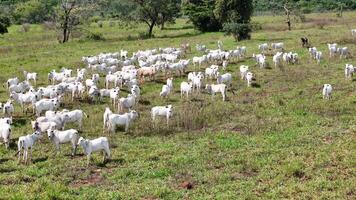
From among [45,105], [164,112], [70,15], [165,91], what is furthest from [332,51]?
[70,15]

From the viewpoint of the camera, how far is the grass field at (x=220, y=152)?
14.1 meters

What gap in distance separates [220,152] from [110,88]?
14218mm

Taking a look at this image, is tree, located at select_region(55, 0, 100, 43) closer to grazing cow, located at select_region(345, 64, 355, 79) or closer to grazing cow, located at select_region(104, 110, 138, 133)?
grazing cow, located at select_region(345, 64, 355, 79)

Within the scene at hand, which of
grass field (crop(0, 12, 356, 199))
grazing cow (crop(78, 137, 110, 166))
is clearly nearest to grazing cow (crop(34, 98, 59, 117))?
grass field (crop(0, 12, 356, 199))

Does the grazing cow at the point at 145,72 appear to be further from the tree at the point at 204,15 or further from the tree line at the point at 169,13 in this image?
the tree at the point at 204,15

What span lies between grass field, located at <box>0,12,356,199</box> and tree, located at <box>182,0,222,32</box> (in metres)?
37.8

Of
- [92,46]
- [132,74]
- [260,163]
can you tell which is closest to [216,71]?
[132,74]

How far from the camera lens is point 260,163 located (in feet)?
52.7

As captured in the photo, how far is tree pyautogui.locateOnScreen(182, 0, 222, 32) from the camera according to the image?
6731 cm

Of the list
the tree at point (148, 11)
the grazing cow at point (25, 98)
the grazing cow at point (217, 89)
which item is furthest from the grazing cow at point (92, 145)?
the tree at point (148, 11)

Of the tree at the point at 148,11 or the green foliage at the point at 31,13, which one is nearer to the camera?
the tree at the point at 148,11

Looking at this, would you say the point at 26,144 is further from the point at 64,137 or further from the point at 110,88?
the point at 110,88

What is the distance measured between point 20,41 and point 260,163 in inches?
2197

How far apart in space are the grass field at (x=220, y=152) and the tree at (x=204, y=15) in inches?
1489
